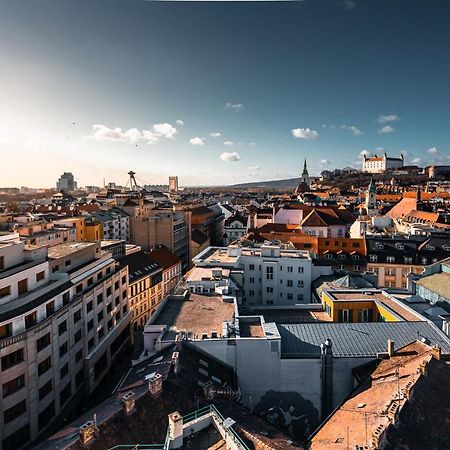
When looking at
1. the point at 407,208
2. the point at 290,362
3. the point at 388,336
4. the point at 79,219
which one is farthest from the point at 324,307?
the point at 407,208

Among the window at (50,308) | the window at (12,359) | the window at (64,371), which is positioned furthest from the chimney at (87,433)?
the window at (64,371)

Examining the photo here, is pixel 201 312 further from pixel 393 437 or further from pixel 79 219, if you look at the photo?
pixel 79 219

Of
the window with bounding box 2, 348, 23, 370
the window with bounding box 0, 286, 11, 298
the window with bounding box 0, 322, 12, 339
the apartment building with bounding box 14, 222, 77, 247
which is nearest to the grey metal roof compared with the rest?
the window with bounding box 2, 348, 23, 370

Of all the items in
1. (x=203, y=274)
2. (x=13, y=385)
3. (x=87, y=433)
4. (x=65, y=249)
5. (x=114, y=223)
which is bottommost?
(x=13, y=385)

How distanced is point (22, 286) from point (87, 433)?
15650 mm

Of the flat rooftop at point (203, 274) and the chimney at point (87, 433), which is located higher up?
the flat rooftop at point (203, 274)

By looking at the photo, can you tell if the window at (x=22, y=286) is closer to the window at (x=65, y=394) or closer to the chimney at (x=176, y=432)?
the window at (x=65, y=394)

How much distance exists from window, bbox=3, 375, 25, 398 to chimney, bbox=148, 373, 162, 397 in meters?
11.3

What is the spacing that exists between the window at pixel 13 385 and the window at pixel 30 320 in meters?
3.49

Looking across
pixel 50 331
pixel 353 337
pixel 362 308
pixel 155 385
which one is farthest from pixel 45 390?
pixel 362 308

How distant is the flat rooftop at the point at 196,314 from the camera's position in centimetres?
3197

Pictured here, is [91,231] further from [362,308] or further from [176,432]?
[176,432]

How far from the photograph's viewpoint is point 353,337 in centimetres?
3241

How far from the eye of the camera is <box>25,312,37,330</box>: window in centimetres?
2867
